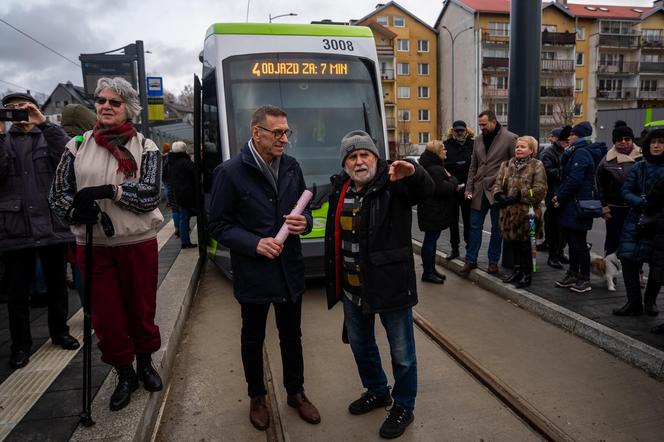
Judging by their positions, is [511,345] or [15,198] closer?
[15,198]

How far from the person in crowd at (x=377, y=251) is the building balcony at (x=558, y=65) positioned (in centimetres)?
5611

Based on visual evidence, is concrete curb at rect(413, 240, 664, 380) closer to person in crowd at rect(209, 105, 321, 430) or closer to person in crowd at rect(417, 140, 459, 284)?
person in crowd at rect(417, 140, 459, 284)

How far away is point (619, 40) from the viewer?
54656mm

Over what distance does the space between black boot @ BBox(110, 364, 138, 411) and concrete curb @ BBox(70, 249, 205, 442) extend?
0.04 meters

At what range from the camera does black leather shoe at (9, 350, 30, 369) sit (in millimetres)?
3677

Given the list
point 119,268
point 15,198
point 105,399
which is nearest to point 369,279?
point 119,268

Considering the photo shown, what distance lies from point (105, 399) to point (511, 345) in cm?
329

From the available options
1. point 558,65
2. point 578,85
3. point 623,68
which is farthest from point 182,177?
point 623,68

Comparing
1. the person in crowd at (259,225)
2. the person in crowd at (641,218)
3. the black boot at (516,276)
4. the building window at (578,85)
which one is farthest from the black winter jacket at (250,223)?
the building window at (578,85)

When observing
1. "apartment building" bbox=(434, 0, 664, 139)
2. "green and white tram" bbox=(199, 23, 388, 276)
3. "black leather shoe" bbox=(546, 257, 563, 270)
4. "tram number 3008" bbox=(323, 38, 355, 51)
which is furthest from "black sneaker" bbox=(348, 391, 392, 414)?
"apartment building" bbox=(434, 0, 664, 139)

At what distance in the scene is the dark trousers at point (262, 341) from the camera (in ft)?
10.3

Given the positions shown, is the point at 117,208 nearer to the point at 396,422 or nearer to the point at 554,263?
the point at 396,422

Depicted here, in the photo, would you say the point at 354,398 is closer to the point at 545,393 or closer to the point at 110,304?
the point at 545,393

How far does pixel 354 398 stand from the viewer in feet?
11.8
